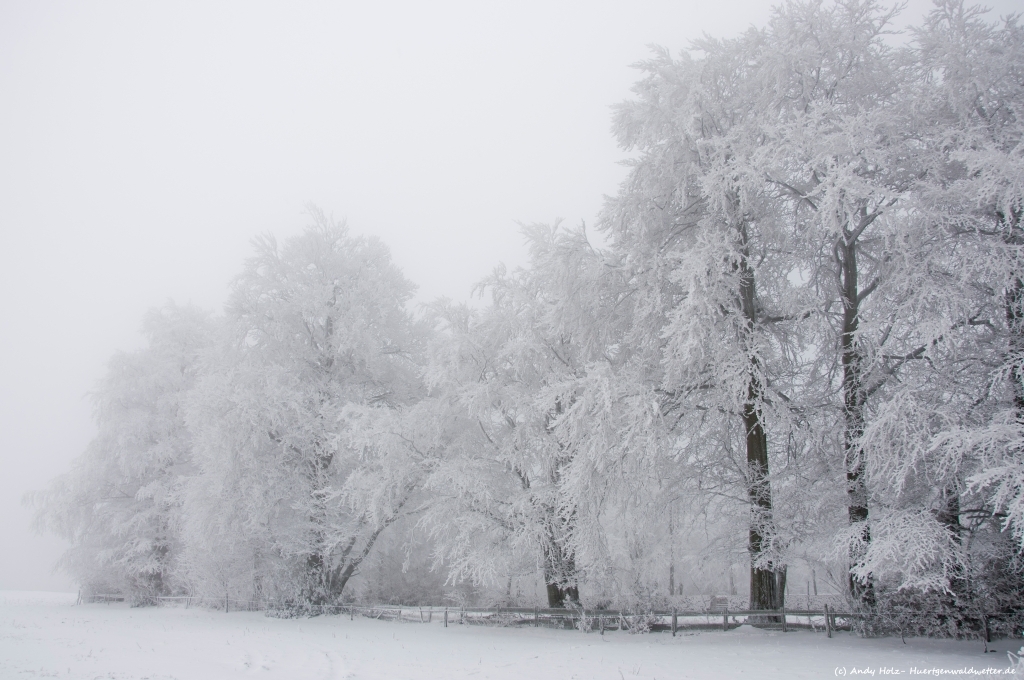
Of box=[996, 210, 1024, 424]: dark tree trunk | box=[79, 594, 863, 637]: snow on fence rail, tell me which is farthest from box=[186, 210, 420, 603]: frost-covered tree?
box=[996, 210, 1024, 424]: dark tree trunk

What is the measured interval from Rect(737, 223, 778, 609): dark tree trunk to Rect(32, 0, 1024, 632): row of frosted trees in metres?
0.09

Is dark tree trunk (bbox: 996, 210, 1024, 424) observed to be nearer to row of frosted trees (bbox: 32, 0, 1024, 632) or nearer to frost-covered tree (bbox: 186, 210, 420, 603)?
row of frosted trees (bbox: 32, 0, 1024, 632)

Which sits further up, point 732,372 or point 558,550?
point 732,372

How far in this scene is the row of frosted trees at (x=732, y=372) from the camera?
10227 millimetres

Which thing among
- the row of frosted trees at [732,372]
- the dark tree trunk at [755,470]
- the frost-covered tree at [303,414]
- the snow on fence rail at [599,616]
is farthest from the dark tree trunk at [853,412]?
the frost-covered tree at [303,414]

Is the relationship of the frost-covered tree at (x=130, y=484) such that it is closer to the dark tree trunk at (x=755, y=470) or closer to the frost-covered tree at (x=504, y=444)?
the frost-covered tree at (x=504, y=444)

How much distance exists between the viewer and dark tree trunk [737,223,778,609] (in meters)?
12.3

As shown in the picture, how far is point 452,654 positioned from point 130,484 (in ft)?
72.9

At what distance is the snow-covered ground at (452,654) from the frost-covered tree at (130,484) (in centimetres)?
894

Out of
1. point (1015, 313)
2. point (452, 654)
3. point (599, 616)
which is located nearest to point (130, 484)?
point (452, 654)

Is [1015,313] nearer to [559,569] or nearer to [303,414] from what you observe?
[559,569]

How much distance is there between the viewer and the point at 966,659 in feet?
29.7

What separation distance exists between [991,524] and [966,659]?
2.97 m

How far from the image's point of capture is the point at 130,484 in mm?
26453
